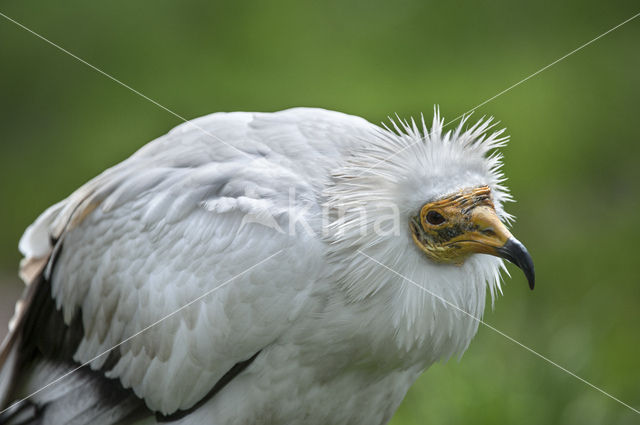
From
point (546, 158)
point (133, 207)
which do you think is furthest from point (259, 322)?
point (546, 158)

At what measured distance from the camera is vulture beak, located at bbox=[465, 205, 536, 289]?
8.32 ft

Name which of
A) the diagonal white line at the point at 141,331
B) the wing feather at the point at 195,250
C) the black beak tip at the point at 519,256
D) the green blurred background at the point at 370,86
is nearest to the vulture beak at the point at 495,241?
the black beak tip at the point at 519,256

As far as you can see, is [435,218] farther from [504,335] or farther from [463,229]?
[504,335]

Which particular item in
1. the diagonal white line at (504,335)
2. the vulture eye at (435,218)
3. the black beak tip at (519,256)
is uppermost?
the vulture eye at (435,218)

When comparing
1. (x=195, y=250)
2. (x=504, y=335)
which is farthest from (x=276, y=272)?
(x=504, y=335)

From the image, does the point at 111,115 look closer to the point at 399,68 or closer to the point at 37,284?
the point at 399,68

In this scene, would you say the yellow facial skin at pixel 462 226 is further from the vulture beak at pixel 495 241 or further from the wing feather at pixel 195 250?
the wing feather at pixel 195 250

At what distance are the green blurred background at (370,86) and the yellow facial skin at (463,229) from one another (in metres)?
3.13

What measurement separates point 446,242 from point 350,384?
24.0 inches

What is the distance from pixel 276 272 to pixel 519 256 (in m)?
0.76

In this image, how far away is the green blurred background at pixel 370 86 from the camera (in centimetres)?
656

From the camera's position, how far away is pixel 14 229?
6.77 meters

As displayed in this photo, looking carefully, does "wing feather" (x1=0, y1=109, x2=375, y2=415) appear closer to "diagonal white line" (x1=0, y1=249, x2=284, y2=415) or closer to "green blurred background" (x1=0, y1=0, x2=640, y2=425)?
"diagonal white line" (x1=0, y1=249, x2=284, y2=415)

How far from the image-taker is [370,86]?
710 cm
